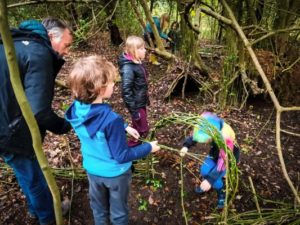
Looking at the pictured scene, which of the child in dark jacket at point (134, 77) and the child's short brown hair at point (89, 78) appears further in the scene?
the child in dark jacket at point (134, 77)

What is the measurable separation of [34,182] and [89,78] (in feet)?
3.30

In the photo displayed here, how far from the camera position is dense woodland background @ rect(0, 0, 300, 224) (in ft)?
9.11

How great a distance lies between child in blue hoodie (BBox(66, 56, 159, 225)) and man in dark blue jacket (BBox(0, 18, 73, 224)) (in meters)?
0.18

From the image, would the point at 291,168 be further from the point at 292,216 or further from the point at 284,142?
the point at 292,216

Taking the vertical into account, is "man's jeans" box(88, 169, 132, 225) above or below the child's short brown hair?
below

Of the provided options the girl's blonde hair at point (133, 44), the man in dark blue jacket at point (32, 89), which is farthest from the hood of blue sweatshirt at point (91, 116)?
the girl's blonde hair at point (133, 44)

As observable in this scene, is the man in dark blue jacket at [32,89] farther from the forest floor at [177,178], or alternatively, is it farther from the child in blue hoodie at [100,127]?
the forest floor at [177,178]

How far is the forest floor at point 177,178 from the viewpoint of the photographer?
9.66 feet

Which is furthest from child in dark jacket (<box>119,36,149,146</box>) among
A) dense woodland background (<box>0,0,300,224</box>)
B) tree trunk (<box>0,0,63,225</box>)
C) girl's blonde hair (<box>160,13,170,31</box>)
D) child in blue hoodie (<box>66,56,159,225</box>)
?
girl's blonde hair (<box>160,13,170,31</box>)

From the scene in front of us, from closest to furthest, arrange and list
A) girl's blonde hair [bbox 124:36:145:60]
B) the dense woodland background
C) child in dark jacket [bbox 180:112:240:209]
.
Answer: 1. child in dark jacket [bbox 180:112:240:209]
2. the dense woodland background
3. girl's blonde hair [bbox 124:36:145:60]

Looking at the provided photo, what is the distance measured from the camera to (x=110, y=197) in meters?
2.28

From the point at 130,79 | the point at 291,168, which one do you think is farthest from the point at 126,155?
the point at 291,168

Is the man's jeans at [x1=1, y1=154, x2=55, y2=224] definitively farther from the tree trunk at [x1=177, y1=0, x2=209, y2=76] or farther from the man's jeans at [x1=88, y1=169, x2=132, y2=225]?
the tree trunk at [x1=177, y1=0, x2=209, y2=76]

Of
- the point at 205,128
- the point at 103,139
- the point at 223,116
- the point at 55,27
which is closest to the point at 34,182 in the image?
the point at 103,139
